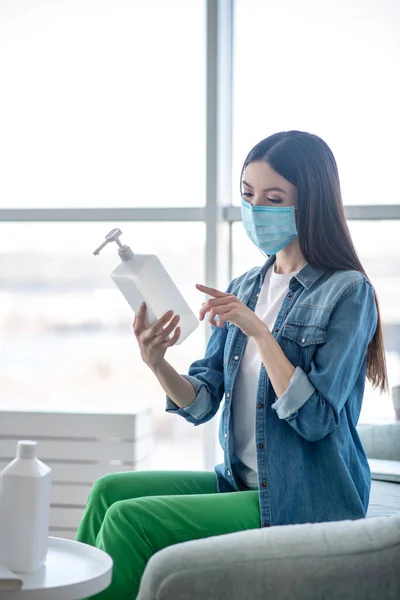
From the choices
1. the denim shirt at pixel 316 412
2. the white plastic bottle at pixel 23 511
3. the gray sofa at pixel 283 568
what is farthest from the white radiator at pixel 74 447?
the gray sofa at pixel 283 568

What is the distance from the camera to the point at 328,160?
5.59 feet

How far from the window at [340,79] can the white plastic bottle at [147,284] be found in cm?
159

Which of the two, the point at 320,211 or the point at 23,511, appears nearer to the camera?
the point at 23,511

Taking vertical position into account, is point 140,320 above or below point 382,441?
above

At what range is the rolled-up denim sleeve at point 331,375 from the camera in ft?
4.89

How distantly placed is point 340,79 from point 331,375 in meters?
1.76

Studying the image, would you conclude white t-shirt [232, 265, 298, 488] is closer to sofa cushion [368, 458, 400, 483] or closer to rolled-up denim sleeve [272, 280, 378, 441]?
rolled-up denim sleeve [272, 280, 378, 441]

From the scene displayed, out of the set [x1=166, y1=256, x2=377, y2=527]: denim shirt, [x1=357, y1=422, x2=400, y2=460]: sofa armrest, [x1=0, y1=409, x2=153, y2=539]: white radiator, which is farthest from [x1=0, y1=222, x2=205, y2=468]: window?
[x1=166, y1=256, x2=377, y2=527]: denim shirt

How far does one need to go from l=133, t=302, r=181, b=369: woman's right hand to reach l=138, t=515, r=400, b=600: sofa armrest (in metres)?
0.56

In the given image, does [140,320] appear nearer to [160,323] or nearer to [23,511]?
[160,323]

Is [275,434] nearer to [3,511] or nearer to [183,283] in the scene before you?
[3,511]

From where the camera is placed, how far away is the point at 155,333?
152cm

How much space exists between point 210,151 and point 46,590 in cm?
208

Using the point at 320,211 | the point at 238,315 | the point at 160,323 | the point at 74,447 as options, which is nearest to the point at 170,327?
the point at 160,323
